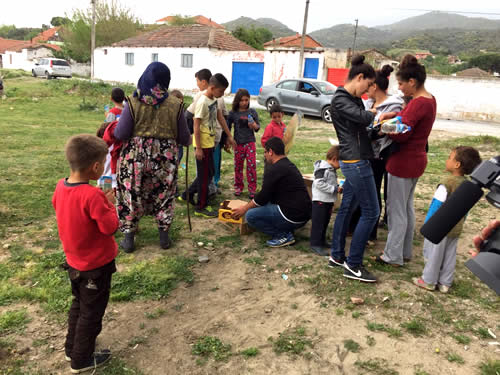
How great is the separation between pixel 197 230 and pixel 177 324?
1839mm

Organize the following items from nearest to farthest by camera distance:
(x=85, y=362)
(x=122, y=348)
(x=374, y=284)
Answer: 1. (x=85, y=362)
2. (x=122, y=348)
3. (x=374, y=284)

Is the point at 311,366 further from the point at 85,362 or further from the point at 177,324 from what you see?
the point at 85,362

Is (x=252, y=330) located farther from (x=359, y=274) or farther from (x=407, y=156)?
(x=407, y=156)

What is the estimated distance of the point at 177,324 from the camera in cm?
300

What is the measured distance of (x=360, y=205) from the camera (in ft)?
11.5

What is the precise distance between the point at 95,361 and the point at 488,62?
71193 mm

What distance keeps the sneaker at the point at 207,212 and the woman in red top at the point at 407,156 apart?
7.26 ft

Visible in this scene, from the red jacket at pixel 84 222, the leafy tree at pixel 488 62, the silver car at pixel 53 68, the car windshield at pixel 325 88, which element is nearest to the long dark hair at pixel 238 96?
the red jacket at pixel 84 222

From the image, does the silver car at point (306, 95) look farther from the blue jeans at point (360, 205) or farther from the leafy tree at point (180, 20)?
the leafy tree at point (180, 20)

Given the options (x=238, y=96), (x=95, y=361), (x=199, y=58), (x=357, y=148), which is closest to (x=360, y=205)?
(x=357, y=148)

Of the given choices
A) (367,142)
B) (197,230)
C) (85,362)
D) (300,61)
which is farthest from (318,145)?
(300,61)

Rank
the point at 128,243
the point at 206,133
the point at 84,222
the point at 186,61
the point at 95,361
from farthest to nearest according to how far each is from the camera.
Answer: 1. the point at 186,61
2. the point at 206,133
3. the point at 128,243
4. the point at 95,361
5. the point at 84,222

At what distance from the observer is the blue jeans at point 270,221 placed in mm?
4312

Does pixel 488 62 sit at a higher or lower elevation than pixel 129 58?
higher
